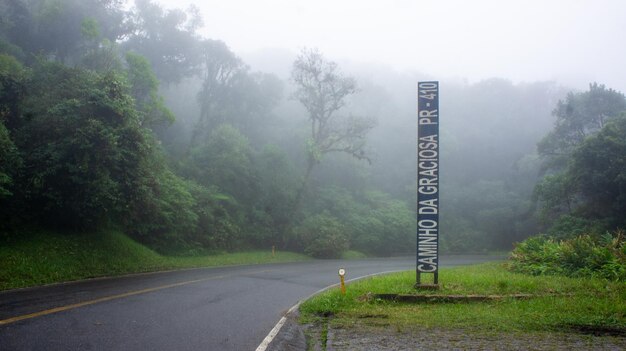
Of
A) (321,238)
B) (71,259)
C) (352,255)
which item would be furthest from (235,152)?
(71,259)

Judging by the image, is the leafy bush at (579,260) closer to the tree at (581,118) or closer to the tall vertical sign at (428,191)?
the tall vertical sign at (428,191)

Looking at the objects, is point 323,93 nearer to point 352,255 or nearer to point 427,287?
point 352,255

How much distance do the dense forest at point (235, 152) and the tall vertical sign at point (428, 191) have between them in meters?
10.4

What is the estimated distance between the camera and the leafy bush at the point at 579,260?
11736mm

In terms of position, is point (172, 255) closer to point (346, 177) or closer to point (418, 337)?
point (418, 337)

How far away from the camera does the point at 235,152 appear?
31953 mm

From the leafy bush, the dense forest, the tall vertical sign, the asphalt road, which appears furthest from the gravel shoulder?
the dense forest

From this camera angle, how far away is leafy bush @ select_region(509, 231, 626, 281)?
11.7 meters

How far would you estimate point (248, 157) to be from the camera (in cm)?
3428

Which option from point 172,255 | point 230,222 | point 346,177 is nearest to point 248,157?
point 230,222

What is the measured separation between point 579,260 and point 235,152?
76.5 ft

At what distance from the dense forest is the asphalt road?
507 centimetres

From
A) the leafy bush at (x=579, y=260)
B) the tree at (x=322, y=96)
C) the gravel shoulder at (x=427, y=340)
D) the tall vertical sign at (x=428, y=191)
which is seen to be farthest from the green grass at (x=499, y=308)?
the tree at (x=322, y=96)

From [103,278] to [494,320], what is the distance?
11.3m
